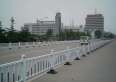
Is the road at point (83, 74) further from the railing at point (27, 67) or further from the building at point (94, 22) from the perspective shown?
the building at point (94, 22)

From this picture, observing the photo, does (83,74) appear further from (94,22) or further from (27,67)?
(94,22)

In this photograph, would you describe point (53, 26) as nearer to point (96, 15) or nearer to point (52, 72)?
point (96, 15)

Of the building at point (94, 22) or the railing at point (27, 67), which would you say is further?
the building at point (94, 22)

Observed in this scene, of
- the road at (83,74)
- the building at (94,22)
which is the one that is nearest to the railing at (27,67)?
the road at (83,74)

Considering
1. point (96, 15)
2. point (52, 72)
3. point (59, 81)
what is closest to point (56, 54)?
point (52, 72)

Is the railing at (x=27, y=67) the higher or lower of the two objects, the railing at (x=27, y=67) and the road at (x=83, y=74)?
the higher

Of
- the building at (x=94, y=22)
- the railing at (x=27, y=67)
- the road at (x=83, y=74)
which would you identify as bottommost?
the road at (x=83, y=74)

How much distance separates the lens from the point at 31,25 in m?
157

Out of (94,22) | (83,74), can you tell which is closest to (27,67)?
(83,74)

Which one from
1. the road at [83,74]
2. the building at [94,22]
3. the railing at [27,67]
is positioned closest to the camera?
the railing at [27,67]

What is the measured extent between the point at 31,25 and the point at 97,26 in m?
62.1

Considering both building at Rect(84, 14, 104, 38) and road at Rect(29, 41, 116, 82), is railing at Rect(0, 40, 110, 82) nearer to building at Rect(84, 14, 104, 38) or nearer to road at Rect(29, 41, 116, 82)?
road at Rect(29, 41, 116, 82)

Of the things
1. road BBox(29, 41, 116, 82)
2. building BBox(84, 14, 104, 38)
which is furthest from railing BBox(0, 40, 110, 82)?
building BBox(84, 14, 104, 38)

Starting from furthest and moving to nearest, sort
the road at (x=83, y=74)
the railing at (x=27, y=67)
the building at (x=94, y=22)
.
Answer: the building at (x=94, y=22)
the road at (x=83, y=74)
the railing at (x=27, y=67)
